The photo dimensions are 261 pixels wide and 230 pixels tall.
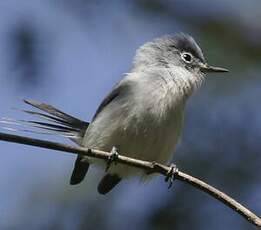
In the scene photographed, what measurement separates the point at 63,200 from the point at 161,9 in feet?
5.50

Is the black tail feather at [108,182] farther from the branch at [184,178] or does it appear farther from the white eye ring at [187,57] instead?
the branch at [184,178]

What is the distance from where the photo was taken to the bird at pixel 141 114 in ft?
12.6

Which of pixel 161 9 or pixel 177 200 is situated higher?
pixel 161 9

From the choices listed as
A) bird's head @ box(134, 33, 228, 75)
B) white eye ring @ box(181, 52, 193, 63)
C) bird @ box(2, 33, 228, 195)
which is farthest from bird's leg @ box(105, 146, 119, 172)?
white eye ring @ box(181, 52, 193, 63)

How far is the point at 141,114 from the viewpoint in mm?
3857

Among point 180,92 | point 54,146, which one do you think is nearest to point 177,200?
point 180,92

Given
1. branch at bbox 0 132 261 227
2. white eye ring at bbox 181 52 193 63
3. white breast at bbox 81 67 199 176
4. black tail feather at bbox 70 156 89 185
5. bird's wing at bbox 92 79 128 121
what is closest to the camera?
branch at bbox 0 132 261 227

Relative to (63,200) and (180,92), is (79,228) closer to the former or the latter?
(63,200)

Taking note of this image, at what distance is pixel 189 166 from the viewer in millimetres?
4559

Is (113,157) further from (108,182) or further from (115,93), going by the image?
(108,182)

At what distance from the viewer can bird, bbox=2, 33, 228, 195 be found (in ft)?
12.6

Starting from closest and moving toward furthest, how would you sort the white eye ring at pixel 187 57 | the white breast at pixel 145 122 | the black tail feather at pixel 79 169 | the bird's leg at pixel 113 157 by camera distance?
the bird's leg at pixel 113 157
the white breast at pixel 145 122
the black tail feather at pixel 79 169
the white eye ring at pixel 187 57

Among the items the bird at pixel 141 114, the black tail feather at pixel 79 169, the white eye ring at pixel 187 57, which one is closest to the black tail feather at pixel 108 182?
the bird at pixel 141 114

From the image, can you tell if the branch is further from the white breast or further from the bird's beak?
the bird's beak
